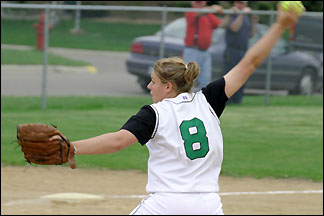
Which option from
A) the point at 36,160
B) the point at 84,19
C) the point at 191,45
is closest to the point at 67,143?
the point at 36,160

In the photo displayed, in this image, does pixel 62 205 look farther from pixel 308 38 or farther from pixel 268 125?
pixel 308 38

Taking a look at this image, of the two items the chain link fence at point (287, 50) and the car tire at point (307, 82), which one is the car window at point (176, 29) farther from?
the car tire at point (307, 82)

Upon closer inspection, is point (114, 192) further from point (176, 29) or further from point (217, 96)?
point (176, 29)

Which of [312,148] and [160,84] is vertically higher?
[160,84]

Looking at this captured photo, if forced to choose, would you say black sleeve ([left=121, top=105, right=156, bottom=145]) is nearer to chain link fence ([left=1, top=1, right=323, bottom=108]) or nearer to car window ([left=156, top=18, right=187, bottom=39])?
car window ([left=156, top=18, right=187, bottom=39])

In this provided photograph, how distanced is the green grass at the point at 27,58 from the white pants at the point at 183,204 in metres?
12.1

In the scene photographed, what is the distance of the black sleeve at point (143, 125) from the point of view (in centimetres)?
421

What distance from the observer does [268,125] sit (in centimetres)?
1466

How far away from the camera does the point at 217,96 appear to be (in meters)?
4.66

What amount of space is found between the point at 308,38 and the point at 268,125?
139 inches

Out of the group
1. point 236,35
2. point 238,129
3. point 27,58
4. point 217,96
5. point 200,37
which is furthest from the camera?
point 27,58

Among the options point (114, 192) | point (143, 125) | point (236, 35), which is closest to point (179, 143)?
point (143, 125)

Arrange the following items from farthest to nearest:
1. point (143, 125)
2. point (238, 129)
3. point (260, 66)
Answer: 1. point (260, 66)
2. point (238, 129)
3. point (143, 125)

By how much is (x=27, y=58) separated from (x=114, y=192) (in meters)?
8.64
